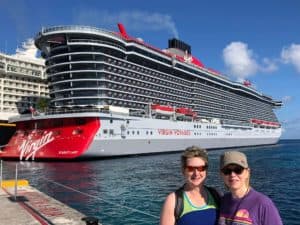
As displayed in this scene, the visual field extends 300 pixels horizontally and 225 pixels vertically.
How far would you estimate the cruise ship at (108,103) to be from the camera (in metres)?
45.3

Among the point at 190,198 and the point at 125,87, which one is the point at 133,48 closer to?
the point at 125,87

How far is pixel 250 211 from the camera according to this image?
132 inches

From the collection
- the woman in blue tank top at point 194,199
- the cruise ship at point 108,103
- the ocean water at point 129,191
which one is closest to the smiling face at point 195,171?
the woman in blue tank top at point 194,199

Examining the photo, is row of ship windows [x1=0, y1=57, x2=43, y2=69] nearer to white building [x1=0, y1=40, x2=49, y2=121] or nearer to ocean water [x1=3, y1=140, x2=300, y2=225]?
white building [x1=0, y1=40, x2=49, y2=121]

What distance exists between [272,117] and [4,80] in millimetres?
76743

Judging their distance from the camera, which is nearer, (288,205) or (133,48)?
(288,205)

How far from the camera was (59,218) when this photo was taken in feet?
31.2

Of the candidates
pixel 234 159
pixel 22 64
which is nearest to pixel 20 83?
pixel 22 64

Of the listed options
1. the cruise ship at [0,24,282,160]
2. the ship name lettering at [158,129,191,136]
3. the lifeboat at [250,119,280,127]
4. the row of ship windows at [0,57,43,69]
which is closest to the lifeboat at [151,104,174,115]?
the cruise ship at [0,24,282,160]

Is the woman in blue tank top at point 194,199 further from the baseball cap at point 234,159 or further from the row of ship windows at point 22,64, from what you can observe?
the row of ship windows at point 22,64

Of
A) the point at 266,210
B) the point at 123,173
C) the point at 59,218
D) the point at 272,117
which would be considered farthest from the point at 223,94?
the point at 266,210

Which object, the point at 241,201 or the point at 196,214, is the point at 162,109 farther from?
the point at 241,201

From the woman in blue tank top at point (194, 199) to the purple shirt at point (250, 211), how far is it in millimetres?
179
